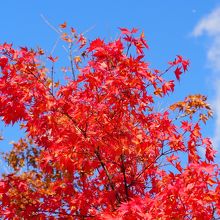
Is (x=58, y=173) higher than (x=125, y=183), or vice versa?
(x=58, y=173)

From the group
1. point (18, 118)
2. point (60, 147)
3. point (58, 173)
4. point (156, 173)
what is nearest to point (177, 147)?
point (156, 173)

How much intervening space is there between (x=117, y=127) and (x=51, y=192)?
2759 millimetres

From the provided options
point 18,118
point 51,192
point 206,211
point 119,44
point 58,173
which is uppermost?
point 58,173

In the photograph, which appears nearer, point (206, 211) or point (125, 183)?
point (206, 211)

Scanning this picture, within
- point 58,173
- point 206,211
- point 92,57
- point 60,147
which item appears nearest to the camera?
point 206,211

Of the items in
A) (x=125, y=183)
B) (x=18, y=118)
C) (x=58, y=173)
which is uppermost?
(x=58, y=173)

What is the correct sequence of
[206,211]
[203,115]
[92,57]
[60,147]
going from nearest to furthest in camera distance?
[206,211], [60,147], [92,57], [203,115]

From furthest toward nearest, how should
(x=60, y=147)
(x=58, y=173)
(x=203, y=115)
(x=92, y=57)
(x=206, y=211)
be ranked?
1. (x=58, y=173)
2. (x=203, y=115)
3. (x=92, y=57)
4. (x=60, y=147)
5. (x=206, y=211)

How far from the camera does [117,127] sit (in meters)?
7.86

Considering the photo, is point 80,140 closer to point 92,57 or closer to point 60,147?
point 60,147

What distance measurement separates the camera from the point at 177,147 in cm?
829

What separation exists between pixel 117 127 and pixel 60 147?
1.09 m

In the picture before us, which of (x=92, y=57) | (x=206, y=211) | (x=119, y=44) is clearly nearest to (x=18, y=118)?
(x=92, y=57)

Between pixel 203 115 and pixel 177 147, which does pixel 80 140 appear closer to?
pixel 177 147
